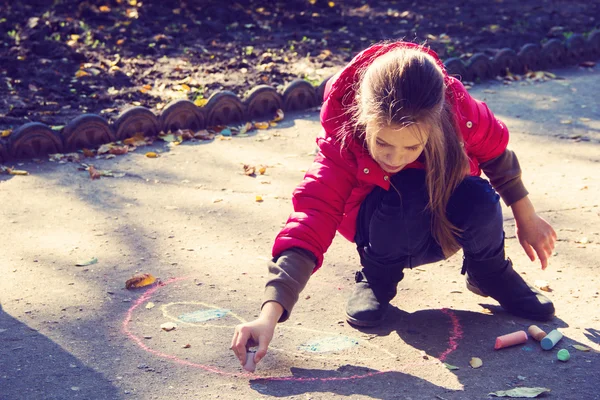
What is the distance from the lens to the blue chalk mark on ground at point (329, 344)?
100 inches

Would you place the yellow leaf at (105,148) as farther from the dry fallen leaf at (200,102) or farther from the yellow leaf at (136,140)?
the dry fallen leaf at (200,102)

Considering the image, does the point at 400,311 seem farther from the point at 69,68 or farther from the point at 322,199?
the point at 69,68

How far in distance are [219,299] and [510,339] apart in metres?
0.99

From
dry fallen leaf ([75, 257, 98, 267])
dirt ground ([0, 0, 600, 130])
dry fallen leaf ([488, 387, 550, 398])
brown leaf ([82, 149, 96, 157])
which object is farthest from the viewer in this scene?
dirt ground ([0, 0, 600, 130])

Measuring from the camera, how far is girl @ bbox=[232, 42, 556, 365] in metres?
2.27

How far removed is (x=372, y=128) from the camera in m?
2.29

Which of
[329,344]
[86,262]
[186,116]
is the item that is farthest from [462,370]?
[186,116]

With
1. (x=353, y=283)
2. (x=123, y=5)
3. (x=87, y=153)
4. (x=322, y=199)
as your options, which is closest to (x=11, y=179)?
(x=87, y=153)

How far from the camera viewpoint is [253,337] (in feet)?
7.10

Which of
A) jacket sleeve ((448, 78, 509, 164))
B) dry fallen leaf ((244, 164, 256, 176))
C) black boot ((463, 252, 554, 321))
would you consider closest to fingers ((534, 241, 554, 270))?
black boot ((463, 252, 554, 321))

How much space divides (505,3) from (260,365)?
7.65 metres

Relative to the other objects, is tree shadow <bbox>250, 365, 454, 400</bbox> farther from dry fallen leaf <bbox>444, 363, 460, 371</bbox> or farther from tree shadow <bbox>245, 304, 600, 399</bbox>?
dry fallen leaf <bbox>444, 363, 460, 371</bbox>

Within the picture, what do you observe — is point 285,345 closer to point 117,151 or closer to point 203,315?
point 203,315

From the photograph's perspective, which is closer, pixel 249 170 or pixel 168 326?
pixel 168 326
